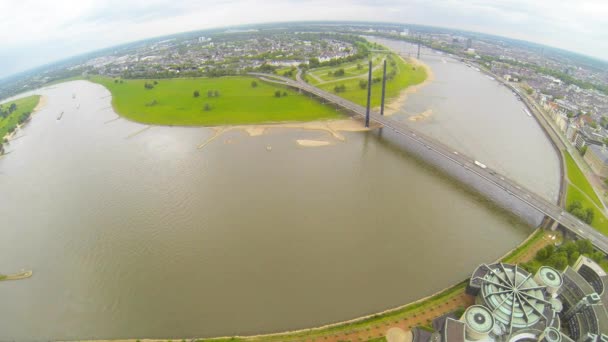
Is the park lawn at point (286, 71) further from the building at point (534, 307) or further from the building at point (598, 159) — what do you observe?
the building at point (534, 307)

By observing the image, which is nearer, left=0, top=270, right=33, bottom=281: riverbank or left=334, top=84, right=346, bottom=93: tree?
left=0, top=270, right=33, bottom=281: riverbank

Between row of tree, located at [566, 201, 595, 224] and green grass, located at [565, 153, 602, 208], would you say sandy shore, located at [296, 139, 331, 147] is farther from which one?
green grass, located at [565, 153, 602, 208]

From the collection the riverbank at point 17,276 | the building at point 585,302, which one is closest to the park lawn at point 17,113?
the riverbank at point 17,276

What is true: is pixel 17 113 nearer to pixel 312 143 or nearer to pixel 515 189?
pixel 312 143

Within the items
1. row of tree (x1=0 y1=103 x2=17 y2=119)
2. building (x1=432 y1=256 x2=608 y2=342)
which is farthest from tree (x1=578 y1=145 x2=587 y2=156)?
row of tree (x1=0 y1=103 x2=17 y2=119)

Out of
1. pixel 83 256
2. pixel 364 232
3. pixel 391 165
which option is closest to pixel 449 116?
pixel 391 165
